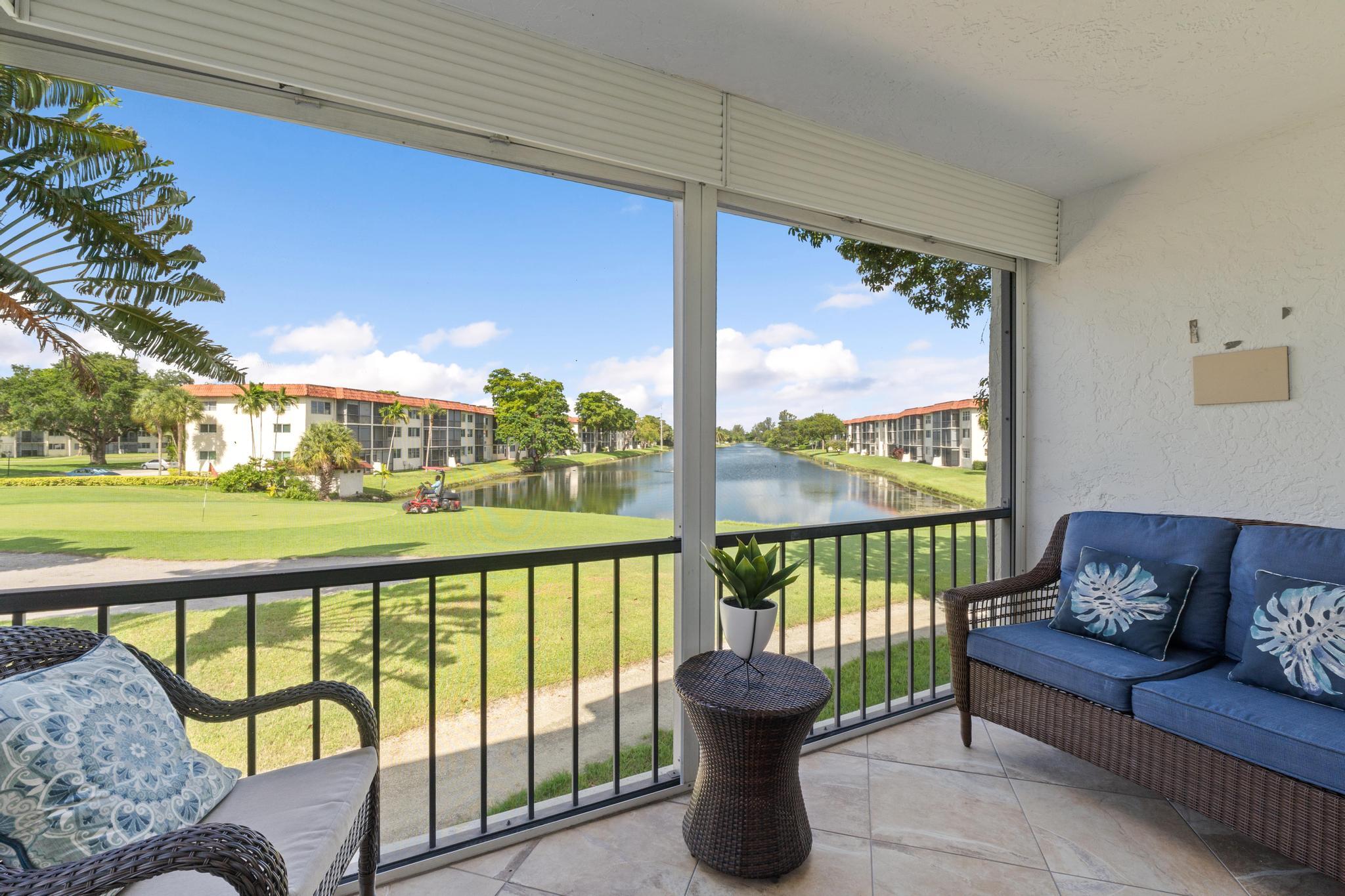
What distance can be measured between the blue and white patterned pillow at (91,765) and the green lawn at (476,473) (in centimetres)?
76

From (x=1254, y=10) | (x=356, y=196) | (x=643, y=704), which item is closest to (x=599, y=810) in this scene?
(x=643, y=704)

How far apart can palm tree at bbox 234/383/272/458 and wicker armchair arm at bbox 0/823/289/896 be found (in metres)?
1.08

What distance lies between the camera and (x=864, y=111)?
2.38m

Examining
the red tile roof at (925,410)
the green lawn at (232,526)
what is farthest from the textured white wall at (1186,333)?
the green lawn at (232,526)

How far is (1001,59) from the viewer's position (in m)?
2.04

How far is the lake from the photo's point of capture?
89.5 inches

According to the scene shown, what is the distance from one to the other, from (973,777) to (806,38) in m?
2.65

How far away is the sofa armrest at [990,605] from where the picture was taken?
2545 mm

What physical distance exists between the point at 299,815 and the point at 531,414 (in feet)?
4.40

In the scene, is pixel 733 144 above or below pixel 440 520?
above

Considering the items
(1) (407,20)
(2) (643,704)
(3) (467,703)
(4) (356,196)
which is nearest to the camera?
(1) (407,20)

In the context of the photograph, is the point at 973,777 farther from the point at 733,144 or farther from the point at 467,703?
the point at 733,144

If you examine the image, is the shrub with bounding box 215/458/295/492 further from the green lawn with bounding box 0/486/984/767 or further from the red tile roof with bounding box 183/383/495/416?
the red tile roof with bounding box 183/383/495/416

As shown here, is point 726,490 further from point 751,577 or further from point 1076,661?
point 1076,661
